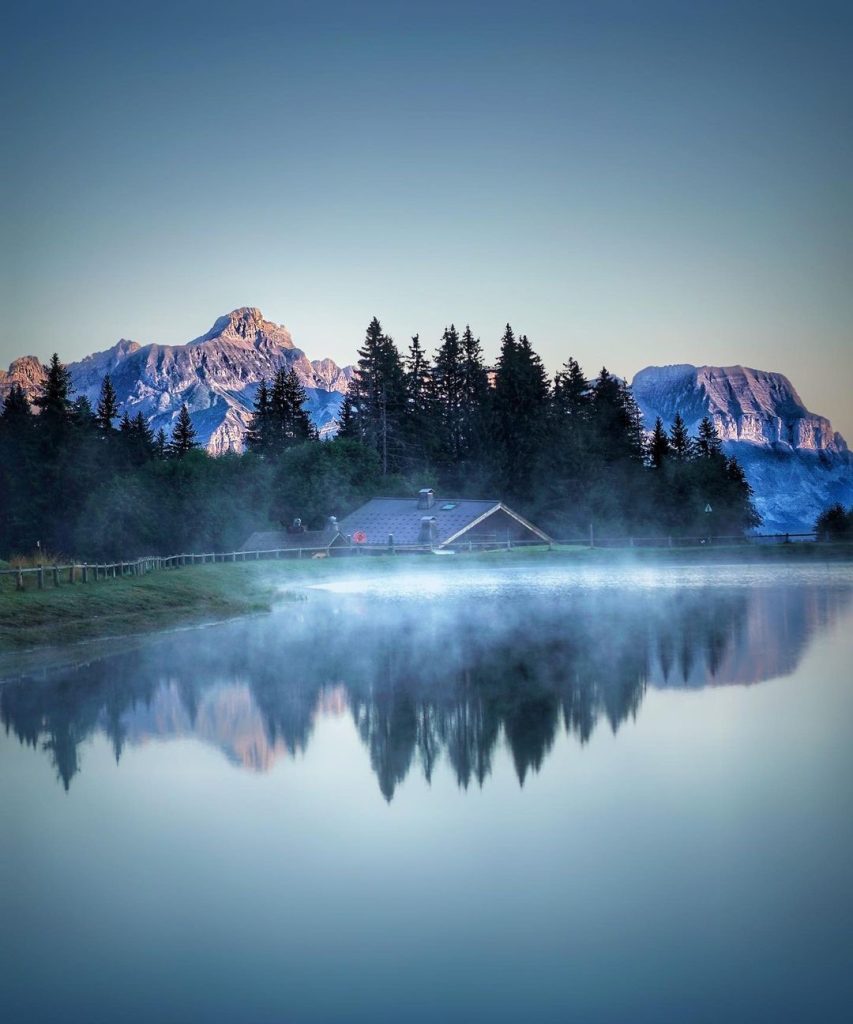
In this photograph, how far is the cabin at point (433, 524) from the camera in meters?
85.1

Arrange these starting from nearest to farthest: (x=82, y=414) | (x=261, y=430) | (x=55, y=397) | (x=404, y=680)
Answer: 1. (x=404, y=680)
2. (x=55, y=397)
3. (x=82, y=414)
4. (x=261, y=430)

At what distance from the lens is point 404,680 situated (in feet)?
78.6

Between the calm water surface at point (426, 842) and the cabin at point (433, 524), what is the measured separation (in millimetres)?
57852

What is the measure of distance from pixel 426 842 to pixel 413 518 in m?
74.9

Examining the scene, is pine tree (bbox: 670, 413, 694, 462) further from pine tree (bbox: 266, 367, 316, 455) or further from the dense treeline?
pine tree (bbox: 266, 367, 316, 455)

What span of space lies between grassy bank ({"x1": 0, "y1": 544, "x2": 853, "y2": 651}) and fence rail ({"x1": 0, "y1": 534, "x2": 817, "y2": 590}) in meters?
0.73

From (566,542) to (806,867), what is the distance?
87.7 meters

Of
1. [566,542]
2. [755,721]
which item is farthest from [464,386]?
[755,721]

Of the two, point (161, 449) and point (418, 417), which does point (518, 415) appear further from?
point (161, 449)

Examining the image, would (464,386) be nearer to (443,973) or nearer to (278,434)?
(278,434)

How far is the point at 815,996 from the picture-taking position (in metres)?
8.66

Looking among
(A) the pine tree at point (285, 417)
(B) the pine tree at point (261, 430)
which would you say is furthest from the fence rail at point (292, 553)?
Result: (B) the pine tree at point (261, 430)

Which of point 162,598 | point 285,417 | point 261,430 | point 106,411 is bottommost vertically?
point 162,598

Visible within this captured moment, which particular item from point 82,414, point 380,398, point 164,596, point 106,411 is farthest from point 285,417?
point 164,596
